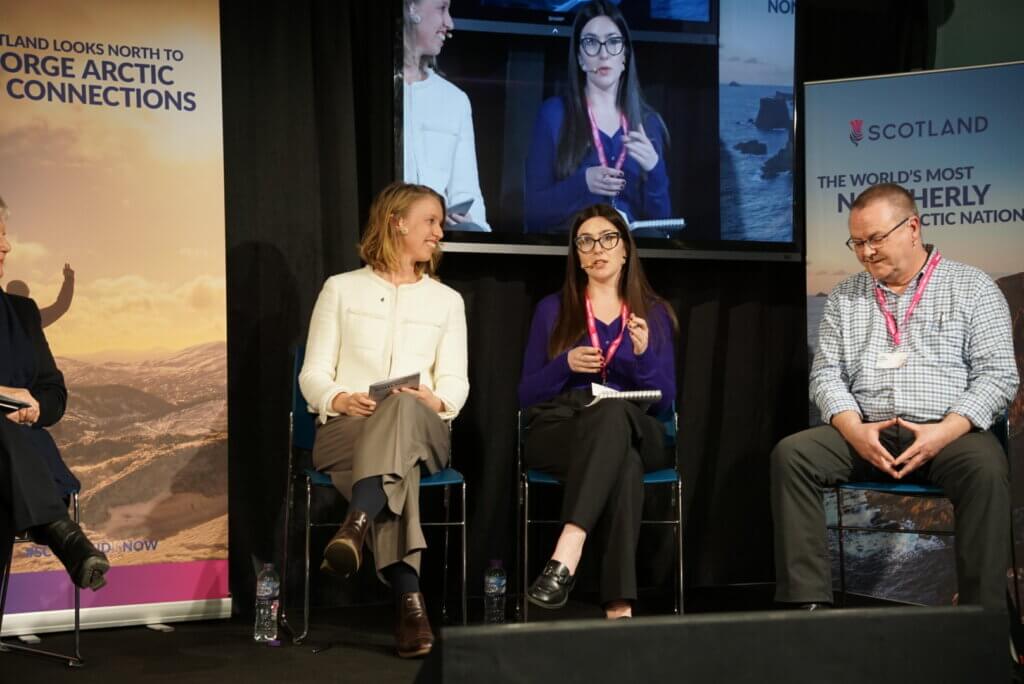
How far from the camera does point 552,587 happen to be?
297 cm

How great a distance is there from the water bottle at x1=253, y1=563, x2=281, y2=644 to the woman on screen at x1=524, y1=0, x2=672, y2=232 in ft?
5.11

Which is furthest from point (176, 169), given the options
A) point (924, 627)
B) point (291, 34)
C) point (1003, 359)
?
point (924, 627)

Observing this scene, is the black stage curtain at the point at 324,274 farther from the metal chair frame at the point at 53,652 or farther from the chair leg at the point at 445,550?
the metal chair frame at the point at 53,652

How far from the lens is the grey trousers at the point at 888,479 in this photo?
3113 millimetres

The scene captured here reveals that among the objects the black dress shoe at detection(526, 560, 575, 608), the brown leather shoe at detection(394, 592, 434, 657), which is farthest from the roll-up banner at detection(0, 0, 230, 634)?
the black dress shoe at detection(526, 560, 575, 608)

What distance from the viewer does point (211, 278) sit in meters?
3.78

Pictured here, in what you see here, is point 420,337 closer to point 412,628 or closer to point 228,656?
point 412,628

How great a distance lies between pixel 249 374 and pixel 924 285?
232cm

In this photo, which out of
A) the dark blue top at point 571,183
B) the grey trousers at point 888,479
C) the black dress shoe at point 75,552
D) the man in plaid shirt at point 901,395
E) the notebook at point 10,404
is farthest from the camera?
the dark blue top at point 571,183

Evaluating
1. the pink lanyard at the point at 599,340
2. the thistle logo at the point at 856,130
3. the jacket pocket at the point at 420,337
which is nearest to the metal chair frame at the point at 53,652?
the jacket pocket at the point at 420,337

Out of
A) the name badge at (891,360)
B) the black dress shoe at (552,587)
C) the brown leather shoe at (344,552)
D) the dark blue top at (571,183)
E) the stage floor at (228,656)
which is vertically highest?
the dark blue top at (571,183)

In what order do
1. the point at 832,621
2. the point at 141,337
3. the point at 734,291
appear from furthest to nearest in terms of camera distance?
the point at 734,291
the point at 141,337
the point at 832,621

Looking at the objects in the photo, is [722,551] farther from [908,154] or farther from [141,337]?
[141,337]

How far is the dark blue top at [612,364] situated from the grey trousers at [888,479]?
480 mm
